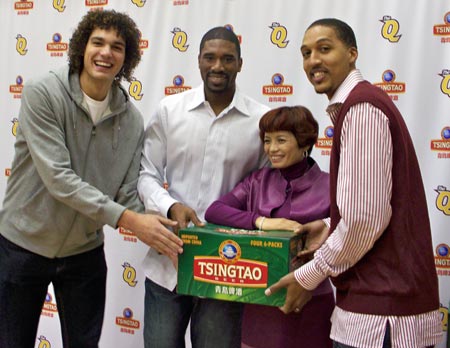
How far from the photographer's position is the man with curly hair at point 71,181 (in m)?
1.70

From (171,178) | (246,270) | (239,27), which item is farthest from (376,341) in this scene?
(239,27)

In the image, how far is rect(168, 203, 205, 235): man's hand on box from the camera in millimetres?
1674

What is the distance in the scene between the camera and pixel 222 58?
181 centimetres

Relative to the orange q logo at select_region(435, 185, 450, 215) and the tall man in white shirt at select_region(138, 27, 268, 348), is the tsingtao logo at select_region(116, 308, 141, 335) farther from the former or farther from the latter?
the orange q logo at select_region(435, 185, 450, 215)

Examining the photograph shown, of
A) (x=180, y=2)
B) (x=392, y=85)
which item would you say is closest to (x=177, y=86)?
(x=180, y=2)

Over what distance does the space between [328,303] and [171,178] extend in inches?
29.2

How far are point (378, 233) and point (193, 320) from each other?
0.93 meters

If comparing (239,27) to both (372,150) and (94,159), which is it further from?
(372,150)

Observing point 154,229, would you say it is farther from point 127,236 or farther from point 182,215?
point 127,236

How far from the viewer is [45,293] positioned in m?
1.93

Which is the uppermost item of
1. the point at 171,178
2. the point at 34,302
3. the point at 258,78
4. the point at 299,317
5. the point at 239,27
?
the point at 239,27

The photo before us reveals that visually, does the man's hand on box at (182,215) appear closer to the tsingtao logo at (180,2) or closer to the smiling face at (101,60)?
the smiling face at (101,60)

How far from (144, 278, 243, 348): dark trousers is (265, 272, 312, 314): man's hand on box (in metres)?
0.41

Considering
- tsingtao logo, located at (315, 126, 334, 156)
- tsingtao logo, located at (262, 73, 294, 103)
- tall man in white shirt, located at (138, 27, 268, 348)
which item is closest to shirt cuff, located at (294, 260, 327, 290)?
tall man in white shirt, located at (138, 27, 268, 348)
